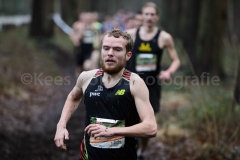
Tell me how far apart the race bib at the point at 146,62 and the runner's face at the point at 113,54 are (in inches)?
117

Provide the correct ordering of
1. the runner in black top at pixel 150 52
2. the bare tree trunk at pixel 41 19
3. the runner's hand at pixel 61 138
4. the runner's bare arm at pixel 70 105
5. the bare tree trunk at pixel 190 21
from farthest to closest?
1. the bare tree trunk at pixel 190 21
2. the bare tree trunk at pixel 41 19
3. the runner in black top at pixel 150 52
4. the runner's bare arm at pixel 70 105
5. the runner's hand at pixel 61 138

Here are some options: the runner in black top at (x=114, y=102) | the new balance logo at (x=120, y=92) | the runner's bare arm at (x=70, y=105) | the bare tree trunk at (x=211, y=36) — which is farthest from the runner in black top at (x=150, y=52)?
the bare tree trunk at (x=211, y=36)

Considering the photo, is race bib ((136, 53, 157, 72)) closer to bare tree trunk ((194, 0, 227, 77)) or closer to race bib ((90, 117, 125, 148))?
race bib ((90, 117, 125, 148))

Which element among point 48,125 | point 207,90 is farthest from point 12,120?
point 207,90

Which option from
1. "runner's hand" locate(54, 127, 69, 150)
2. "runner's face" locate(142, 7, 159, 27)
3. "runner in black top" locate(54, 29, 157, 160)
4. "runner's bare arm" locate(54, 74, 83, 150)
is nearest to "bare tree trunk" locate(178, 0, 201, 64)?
"runner's face" locate(142, 7, 159, 27)

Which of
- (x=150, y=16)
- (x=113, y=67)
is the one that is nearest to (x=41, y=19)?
(x=150, y=16)

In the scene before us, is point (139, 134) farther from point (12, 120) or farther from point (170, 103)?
point (170, 103)

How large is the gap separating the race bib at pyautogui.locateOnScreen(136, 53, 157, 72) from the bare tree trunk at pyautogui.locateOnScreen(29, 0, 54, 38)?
12579 millimetres

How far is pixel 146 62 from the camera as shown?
6727 millimetres

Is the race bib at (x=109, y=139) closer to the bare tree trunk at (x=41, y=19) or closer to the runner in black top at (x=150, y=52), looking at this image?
the runner in black top at (x=150, y=52)

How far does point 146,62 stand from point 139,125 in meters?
3.34

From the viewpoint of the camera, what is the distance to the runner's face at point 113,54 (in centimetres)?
370

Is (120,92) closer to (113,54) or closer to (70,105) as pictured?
(113,54)

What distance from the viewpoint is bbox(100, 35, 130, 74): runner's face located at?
3.70m
